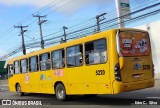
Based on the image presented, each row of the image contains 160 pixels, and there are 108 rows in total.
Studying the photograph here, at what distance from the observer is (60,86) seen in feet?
54.6

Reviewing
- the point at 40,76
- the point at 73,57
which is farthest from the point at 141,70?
the point at 40,76

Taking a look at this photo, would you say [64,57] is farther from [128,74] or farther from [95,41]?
[128,74]

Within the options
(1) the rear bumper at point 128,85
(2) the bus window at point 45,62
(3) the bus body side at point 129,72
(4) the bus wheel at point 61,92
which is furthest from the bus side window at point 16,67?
(1) the rear bumper at point 128,85

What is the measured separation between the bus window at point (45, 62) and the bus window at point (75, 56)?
7.66ft

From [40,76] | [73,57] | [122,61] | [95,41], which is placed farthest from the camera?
[40,76]

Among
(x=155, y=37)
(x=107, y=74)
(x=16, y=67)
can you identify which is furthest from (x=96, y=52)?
(x=155, y=37)

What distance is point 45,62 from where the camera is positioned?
716 inches

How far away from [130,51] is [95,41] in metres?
1.47

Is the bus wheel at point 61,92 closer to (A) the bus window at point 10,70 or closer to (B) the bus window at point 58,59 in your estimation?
(B) the bus window at point 58,59

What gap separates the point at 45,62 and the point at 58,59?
172cm

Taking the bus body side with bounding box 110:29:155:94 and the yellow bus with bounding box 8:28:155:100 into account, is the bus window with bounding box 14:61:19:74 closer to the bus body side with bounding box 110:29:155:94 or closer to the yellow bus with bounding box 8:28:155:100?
the yellow bus with bounding box 8:28:155:100

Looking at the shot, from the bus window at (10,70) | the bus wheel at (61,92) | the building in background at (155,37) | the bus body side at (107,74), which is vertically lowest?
the bus wheel at (61,92)

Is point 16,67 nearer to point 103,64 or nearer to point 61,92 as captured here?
point 61,92

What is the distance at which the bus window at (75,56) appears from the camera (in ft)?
48.1
